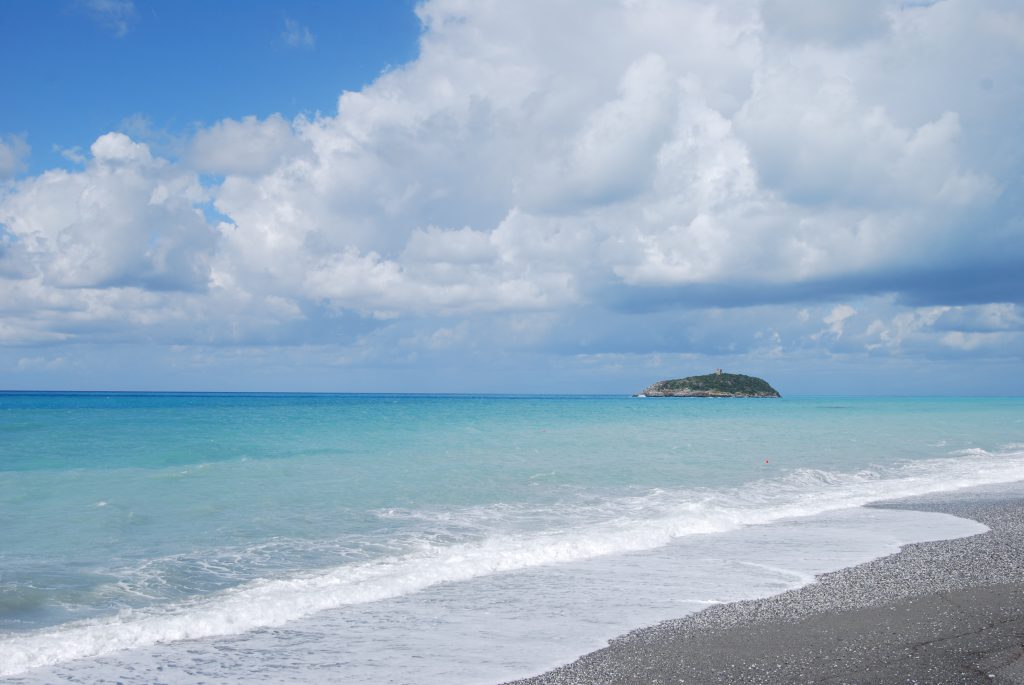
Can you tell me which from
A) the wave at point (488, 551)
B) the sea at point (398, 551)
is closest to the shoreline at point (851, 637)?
the sea at point (398, 551)

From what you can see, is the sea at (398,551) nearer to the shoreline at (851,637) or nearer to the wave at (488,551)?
the wave at (488,551)

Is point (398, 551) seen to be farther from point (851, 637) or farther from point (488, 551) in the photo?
point (851, 637)

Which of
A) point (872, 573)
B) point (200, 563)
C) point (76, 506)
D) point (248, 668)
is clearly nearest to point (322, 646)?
point (248, 668)

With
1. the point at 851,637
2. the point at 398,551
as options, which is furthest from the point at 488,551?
the point at 851,637

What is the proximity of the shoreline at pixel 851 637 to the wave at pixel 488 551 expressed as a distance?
3.99 m

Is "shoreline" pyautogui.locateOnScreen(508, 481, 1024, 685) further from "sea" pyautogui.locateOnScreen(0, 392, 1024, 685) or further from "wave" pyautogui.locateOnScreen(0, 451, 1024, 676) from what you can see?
"wave" pyautogui.locateOnScreen(0, 451, 1024, 676)

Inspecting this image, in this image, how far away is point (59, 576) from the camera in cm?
1133

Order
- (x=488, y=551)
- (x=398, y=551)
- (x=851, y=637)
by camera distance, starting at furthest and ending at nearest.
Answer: (x=398, y=551), (x=488, y=551), (x=851, y=637)

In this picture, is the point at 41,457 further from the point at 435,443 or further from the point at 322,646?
the point at 322,646

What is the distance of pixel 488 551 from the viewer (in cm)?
1308

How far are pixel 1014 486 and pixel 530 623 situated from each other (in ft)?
68.1

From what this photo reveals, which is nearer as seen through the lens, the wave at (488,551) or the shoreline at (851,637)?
the shoreline at (851,637)

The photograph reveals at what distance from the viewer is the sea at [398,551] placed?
8055 millimetres

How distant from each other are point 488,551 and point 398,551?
1.64 meters
